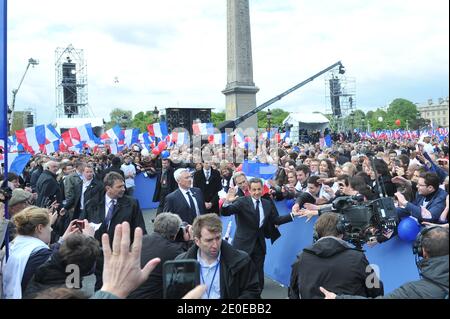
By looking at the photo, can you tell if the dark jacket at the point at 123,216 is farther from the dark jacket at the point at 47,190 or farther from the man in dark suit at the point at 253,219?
the dark jacket at the point at 47,190

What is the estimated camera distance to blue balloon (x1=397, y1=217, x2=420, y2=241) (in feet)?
16.4

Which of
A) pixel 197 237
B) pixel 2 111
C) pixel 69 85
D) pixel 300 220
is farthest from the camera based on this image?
pixel 69 85

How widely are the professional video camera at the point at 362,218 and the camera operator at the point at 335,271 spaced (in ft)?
1.32

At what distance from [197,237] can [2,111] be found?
2.40 meters

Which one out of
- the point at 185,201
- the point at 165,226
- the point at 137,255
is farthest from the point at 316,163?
the point at 137,255

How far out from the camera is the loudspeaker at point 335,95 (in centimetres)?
5597

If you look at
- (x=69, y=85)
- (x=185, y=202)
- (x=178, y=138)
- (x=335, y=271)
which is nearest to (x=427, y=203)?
(x=335, y=271)

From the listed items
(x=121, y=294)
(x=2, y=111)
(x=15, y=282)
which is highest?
(x=2, y=111)

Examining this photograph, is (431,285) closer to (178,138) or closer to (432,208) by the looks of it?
(432,208)

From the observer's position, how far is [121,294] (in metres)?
2.09

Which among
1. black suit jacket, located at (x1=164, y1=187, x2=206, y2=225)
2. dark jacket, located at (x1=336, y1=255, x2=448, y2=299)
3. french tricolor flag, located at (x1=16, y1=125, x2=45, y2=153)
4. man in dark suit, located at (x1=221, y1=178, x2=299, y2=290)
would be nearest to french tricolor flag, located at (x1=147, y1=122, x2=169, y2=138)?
french tricolor flag, located at (x1=16, y1=125, x2=45, y2=153)

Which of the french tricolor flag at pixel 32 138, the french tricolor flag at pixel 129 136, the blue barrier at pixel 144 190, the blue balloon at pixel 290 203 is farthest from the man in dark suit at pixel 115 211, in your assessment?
the french tricolor flag at pixel 129 136

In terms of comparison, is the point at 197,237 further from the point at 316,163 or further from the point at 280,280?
the point at 316,163
